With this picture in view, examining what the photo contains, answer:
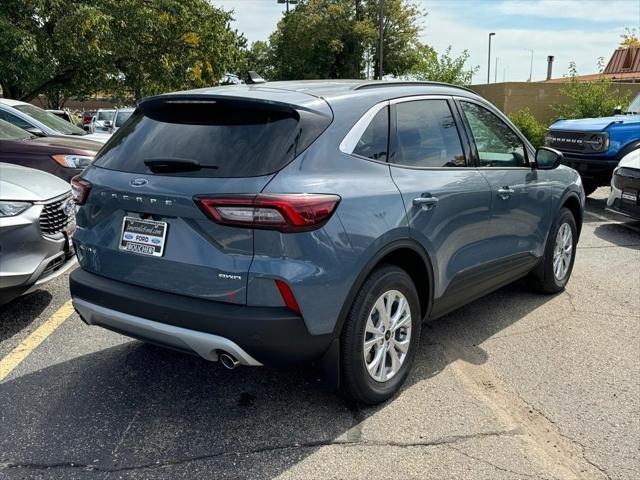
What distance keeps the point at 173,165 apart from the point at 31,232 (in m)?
1.89

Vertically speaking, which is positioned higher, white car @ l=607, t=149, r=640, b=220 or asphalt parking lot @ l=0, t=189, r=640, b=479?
white car @ l=607, t=149, r=640, b=220

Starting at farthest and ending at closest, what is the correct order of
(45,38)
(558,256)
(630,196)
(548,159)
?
(45,38) → (630,196) → (558,256) → (548,159)

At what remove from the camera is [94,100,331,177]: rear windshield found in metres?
2.85

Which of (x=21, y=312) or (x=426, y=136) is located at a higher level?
(x=426, y=136)

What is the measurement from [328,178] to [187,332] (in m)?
0.99

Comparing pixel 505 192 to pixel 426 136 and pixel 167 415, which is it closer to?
pixel 426 136

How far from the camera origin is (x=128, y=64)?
22094 millimetres


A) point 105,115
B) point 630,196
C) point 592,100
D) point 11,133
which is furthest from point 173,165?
point 105,115

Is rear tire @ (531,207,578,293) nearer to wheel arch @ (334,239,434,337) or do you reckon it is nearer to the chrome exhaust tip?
wheel arch @ (334,239,434,337)

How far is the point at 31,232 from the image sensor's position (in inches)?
169

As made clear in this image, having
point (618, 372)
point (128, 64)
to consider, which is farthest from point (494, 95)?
point (618, 372)

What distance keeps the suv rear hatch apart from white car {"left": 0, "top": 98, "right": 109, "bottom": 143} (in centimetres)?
632

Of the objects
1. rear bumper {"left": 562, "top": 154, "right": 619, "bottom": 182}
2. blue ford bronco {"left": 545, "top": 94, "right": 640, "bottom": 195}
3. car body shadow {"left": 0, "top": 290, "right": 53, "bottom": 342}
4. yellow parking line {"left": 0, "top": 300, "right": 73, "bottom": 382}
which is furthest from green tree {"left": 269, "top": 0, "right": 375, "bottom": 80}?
yellow parking line {"left": 0, "top": 300, "right": 73, "bottom": 382}

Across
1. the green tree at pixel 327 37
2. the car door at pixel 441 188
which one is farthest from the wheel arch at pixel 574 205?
the green tree at pixel 327 37
